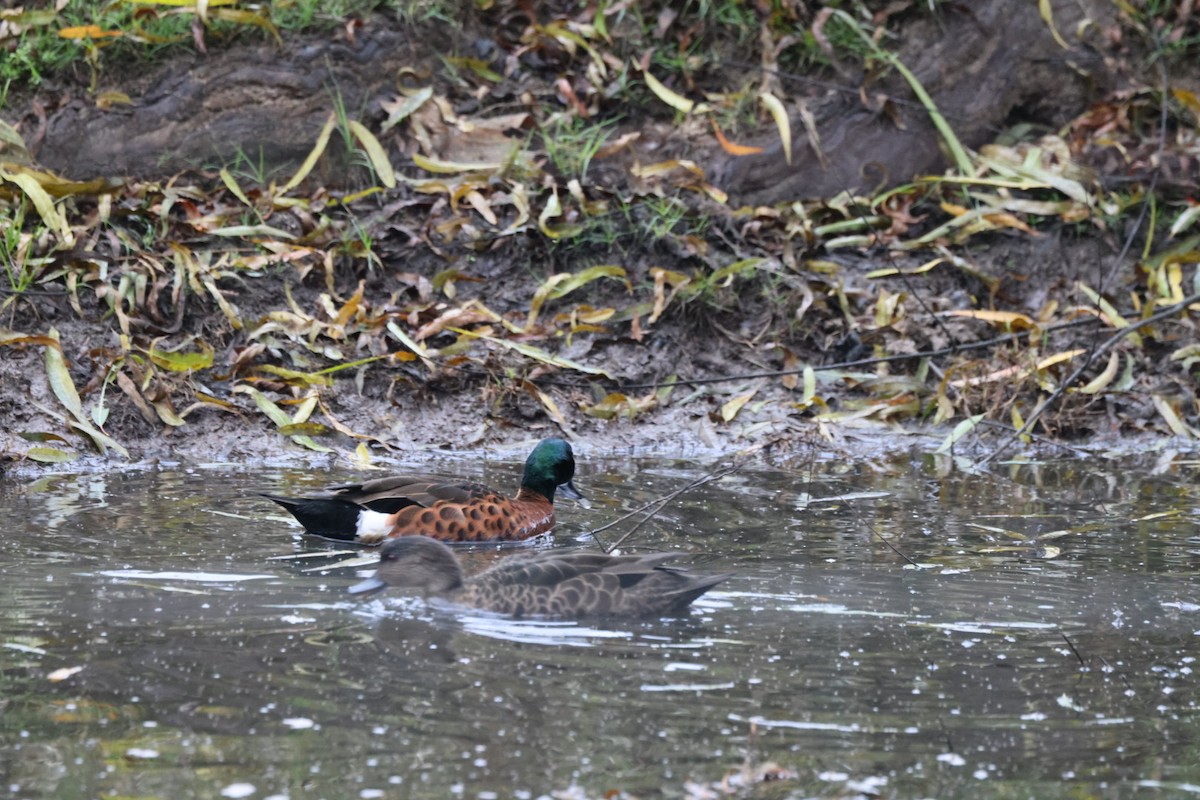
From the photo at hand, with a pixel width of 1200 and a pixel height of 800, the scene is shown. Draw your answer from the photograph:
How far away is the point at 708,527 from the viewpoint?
720cm

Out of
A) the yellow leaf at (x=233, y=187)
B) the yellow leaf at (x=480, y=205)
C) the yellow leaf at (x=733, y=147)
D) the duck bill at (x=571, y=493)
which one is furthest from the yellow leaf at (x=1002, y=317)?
the yellow leaf at (x=233, y=187)

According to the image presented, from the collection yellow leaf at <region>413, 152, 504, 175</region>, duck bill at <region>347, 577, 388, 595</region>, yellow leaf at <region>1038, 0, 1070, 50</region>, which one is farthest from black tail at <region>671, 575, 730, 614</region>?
yellow leaf at <region>1038, 0, 1070, 50</region>

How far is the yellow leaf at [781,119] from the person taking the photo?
11141mm

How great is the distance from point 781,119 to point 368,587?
20.9ft

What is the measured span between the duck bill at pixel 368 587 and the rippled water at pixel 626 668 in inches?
2.4

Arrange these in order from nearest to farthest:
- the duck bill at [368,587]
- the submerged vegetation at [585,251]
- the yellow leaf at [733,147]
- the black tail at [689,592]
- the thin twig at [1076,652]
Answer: the thin twig at [1076,652], the black tail at [689,592], the duck bill at [368,587], the submerged vegetation at [585,251], the yellow leaf at [733,147]

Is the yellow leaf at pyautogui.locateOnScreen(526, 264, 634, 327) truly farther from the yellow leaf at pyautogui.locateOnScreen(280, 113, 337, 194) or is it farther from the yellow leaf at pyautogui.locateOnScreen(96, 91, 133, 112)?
the yellow leaf at pyautogui.locateOnScreen(96, 91, 133, 112)

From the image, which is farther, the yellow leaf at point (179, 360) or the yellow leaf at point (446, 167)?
the yellow leaf at point (446, 167)

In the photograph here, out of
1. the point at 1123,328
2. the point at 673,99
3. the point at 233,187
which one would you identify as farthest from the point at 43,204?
the point at 1123,328

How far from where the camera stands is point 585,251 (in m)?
10.5

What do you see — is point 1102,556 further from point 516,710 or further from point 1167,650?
point 516,710

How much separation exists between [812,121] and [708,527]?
197 inches

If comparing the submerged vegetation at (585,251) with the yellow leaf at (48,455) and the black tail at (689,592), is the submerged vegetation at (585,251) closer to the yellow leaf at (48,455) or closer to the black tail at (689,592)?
the yellow leaf at (48,455)

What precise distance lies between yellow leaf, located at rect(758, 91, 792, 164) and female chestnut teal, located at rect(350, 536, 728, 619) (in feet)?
19.1
